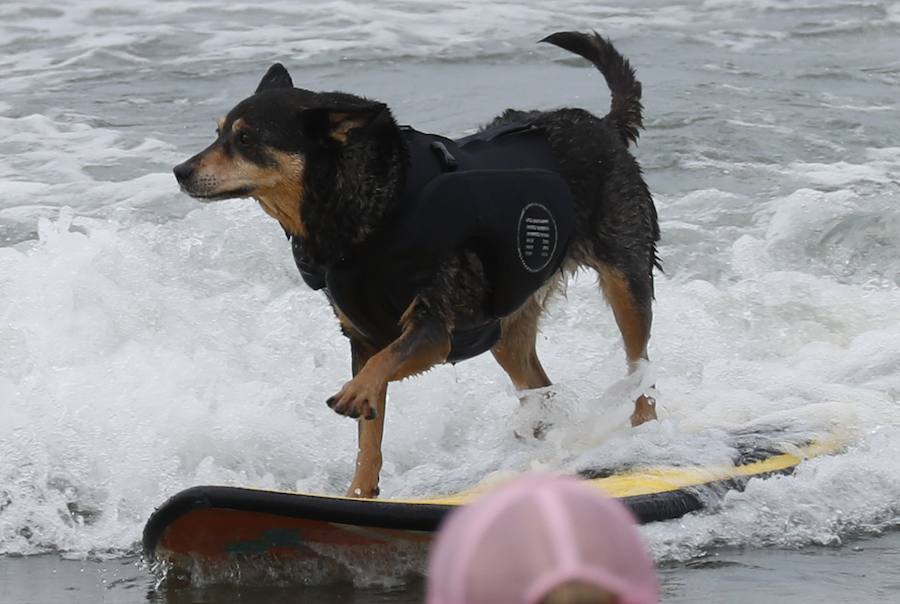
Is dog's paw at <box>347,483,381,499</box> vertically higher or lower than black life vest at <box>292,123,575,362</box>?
lower

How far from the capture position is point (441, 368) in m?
7.09

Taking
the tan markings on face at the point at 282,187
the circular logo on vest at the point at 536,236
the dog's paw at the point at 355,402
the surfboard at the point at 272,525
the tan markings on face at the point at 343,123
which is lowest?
the surfboard at the point at 272,525

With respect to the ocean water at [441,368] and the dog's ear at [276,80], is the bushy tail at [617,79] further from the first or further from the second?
the dog's ear at [276,80]

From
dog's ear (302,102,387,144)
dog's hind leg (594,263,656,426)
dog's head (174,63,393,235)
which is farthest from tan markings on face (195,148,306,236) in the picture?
dog's hind leg (594,263,656,426)

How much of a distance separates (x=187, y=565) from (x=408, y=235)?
133 centimetres

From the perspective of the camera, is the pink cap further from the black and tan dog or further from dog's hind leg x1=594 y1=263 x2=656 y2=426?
dog's hind leg x1=594 y1=263 x2=656 y2=426

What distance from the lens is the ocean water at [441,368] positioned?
5.51 metres

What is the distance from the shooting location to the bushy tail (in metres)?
6.61

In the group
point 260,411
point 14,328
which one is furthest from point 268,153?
point 14,328

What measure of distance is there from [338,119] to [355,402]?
0.94m

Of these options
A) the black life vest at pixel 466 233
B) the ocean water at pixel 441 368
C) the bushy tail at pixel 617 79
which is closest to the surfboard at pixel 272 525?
the ocean water at pixel 441 368

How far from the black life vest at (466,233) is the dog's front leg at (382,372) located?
0.13m

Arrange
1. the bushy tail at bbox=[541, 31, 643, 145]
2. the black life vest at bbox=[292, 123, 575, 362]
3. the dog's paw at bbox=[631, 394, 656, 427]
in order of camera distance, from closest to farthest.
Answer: the black life vest at bbox=[292, 123, 575, 362]
the dog's paw at bbox=[631, 394, 656, 427]
the bushy tail at bbox=[541, 31, 643, 145]

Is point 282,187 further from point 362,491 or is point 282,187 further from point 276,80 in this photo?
→ point 362,491
